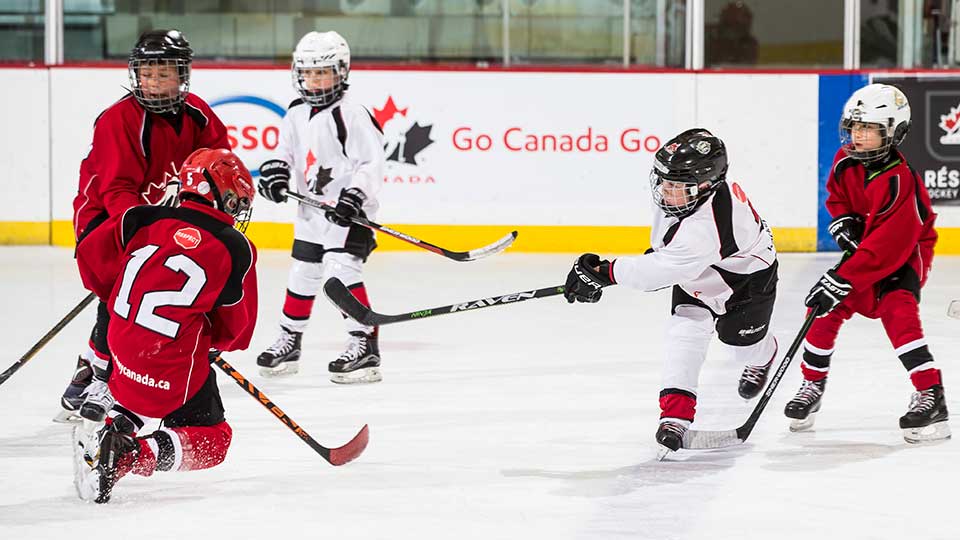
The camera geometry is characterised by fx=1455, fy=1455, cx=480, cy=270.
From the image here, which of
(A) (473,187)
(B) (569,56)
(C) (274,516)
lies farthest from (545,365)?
(B) (569,56)

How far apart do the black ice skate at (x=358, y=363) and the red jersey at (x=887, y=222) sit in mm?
1403

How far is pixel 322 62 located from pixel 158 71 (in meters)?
0.90

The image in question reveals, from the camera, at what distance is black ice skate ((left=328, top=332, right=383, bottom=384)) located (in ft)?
13.4

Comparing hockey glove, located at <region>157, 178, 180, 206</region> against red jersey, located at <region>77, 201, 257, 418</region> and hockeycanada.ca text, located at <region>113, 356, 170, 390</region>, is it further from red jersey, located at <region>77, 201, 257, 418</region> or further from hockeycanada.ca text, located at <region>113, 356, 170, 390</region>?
hockeycanada.ca text, located at <region>113, 356, 170, 390</region>

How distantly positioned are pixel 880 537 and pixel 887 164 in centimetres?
115

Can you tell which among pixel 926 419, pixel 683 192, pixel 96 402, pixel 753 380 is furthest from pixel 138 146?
pixel 926 419

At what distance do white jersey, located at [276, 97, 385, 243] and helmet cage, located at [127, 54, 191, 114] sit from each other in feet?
2.87

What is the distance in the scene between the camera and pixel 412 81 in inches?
275

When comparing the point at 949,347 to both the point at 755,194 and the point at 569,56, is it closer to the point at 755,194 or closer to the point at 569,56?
the point at 755,194

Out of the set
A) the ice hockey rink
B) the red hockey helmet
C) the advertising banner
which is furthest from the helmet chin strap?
the advertising banner

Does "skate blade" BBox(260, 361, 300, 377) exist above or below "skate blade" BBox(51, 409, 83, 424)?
above

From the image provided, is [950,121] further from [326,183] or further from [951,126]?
[326,183]

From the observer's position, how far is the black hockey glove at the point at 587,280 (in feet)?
10.2

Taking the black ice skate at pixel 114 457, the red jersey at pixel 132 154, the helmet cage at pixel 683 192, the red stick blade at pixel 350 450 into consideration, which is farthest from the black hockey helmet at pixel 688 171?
the black ice skate at pixel 114 457
